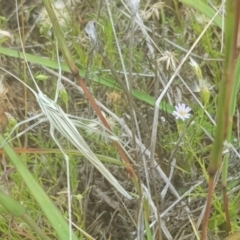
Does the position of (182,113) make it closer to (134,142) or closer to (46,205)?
(134,142)

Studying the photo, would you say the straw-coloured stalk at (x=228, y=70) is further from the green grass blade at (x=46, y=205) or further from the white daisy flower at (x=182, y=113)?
the white daisy flower at (x=182, y=113)

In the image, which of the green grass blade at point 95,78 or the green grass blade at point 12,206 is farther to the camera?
the green grass blade at point 95,78

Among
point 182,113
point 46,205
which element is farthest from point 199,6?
point 46,205

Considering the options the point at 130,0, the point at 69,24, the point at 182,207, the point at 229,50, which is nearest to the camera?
the point at 229,50

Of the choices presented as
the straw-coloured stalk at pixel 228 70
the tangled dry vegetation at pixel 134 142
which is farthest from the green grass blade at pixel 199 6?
the straw-coloured stalk at pixel 228 70

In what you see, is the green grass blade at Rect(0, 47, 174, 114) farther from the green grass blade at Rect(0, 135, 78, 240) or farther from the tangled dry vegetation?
the green grass blade at Rect(0, 135, 78, 240)

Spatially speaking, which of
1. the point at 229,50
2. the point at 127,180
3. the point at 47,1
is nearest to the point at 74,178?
the point at 127,180

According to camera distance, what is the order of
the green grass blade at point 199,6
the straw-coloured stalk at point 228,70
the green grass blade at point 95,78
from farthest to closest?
the green grass blade at point 95,78, the green grass blade at point 199,6, the straw-coloured stalk at point 228,70

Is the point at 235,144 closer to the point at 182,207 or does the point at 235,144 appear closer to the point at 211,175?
the point at 182,207

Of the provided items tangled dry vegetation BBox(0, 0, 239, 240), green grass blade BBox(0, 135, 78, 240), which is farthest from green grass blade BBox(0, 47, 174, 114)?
green grass blade BBox(0, 135, 78, 240)
